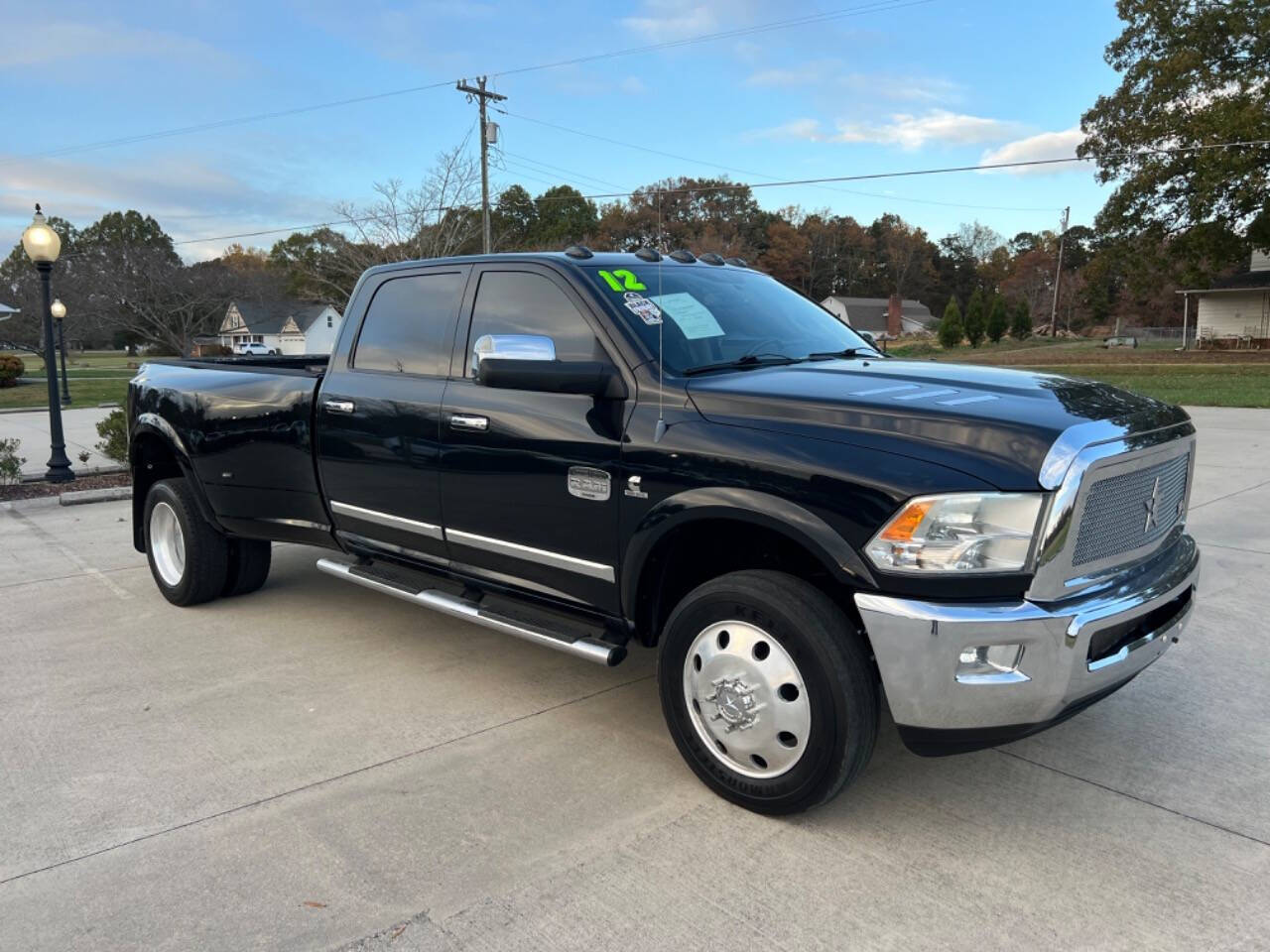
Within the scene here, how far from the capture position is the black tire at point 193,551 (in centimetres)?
547

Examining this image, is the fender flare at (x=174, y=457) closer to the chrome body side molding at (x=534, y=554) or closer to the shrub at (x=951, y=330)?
the chrome body side molding at (x=534, y=554)

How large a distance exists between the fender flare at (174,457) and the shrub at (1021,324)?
2677 inches

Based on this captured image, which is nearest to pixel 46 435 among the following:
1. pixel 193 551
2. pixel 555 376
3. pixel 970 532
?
pixel 193 551

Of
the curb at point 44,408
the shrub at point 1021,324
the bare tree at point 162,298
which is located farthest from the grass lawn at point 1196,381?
the bare tree at point 162,298

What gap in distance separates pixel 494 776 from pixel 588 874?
29.4 inches

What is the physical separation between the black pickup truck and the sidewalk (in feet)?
29.2

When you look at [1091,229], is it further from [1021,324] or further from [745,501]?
[745,501]

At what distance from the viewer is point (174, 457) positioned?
5.80 meters

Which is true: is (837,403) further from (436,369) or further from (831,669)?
(436,369)

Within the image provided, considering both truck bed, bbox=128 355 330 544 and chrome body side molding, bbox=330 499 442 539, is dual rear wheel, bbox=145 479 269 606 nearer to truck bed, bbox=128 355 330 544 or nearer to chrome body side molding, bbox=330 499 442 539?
truck bed, bbox=128 355 330 544

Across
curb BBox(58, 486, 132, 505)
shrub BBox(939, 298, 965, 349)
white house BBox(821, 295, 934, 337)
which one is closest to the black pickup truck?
curb BBox(58, 486, 132, 505)

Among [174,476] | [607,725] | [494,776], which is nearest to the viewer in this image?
[494,776]

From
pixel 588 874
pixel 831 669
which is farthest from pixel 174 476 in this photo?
pixel 831 669

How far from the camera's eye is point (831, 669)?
A: 2836 millimetres
